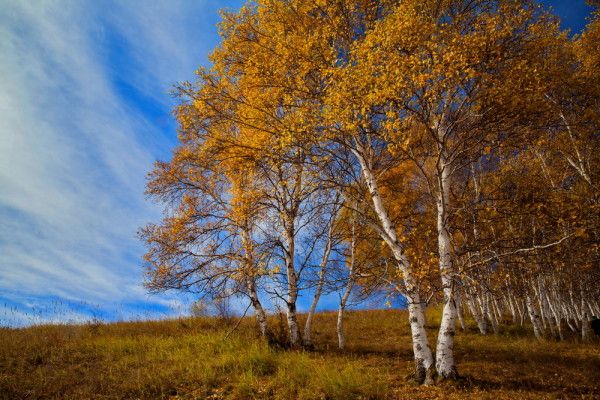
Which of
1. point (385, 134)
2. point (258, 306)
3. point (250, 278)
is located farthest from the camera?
point (258, 306)

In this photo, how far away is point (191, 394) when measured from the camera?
8258 millimetres

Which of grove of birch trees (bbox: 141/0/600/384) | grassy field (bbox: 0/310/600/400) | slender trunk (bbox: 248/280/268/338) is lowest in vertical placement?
grassy field (bbox: 0/310/600/400)

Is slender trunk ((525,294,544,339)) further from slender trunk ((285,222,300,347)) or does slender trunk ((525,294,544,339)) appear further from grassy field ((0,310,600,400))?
slender trunk ((285,222,300,347))

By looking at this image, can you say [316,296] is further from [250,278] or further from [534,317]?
[534,317]

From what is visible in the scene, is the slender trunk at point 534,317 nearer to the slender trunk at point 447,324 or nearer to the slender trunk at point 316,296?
the slender trunk at point 316,296

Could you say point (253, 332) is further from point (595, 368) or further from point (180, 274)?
point (595, 368)

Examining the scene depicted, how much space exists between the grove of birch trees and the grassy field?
138 centimetres

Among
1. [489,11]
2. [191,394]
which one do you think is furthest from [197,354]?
[489,11]

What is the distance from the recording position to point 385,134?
795 cm

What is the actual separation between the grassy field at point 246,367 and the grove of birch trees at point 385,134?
138 centimetres

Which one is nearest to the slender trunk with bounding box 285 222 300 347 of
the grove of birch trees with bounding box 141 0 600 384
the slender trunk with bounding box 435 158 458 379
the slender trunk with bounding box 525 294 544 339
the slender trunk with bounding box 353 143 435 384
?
the grove of birch trees with bounding box 141 0 600 384

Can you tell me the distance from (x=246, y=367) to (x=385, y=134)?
6.89 m

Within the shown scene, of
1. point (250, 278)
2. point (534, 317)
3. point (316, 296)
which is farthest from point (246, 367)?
point (534, 317)

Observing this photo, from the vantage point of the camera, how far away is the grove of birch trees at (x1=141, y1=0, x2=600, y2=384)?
7.73 meters
